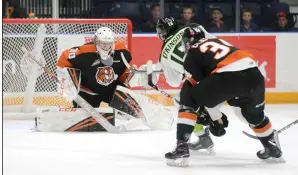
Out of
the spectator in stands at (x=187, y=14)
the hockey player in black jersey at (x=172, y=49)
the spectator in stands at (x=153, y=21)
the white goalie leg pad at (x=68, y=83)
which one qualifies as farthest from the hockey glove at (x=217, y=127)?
the spectator in stands at (x=187, y=14)

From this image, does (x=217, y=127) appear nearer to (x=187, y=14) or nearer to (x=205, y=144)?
(x=205, y=144)

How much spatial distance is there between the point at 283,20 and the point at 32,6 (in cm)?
248

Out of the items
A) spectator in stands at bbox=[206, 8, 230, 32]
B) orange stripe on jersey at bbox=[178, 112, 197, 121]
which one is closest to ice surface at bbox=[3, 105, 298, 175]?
orange stripe on jersey at bbox=[178, 112, 197, 121]

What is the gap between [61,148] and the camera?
179 inches

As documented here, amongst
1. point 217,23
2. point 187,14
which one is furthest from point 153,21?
point 217,23

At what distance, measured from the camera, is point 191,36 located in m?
3.92

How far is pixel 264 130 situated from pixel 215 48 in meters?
0.52

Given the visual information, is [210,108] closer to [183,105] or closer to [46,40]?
[183,105]

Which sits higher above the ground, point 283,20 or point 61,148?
point 283,20

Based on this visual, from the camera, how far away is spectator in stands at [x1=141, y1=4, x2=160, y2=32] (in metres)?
7.33

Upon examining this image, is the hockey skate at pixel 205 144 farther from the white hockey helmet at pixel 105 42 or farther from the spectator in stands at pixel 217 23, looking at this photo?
the spectator in stands at pixel 217 23

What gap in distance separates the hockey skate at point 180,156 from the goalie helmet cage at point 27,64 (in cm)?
215

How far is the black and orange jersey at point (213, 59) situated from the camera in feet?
12.4

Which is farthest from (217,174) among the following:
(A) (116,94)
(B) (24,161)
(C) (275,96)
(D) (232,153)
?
(C) (275,96)
